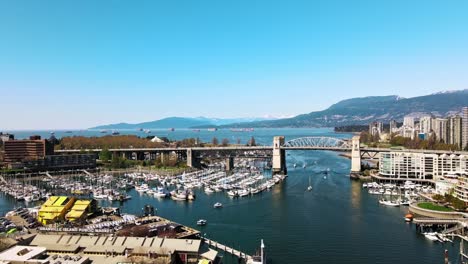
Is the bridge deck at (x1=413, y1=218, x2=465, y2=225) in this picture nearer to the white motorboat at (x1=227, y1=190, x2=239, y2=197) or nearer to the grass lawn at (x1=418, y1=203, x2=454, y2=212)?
the grass lawn at (x1=418, y1=203, x2=454, y2=212)

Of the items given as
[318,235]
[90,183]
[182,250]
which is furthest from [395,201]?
[90,183]

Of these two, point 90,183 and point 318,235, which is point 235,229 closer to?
point 318,235

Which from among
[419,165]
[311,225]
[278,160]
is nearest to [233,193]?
[311,225]

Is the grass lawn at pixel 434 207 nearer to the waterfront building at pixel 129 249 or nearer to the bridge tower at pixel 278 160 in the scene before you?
the waterfront building at pixel 129 249

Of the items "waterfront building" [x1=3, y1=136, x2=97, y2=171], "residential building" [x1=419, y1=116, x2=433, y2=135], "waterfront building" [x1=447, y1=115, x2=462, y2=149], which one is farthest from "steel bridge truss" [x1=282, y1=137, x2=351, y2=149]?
"waterfront building" [x1=3, y1=136, x2=97, y2=171]

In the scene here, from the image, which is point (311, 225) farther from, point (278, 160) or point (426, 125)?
point (426, 125)
